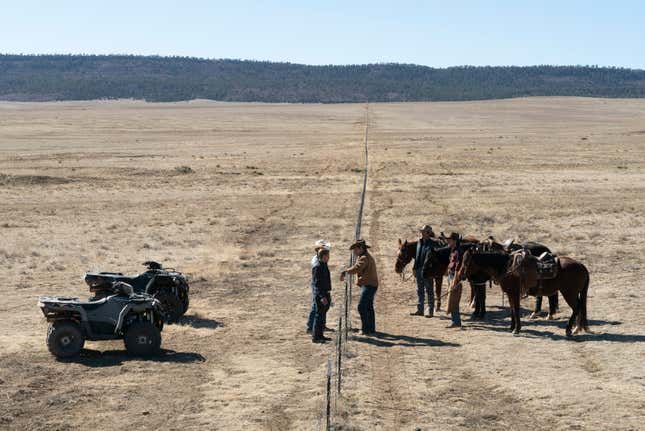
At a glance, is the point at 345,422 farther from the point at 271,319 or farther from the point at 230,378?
the point at 271,319

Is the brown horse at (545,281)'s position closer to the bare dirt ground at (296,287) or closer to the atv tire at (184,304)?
the bare dirt ground at (296,287)

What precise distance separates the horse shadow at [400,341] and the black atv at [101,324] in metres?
3.10

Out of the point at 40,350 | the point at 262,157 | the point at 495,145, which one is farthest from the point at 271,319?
the point at 495,145

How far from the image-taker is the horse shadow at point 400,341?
13461mm

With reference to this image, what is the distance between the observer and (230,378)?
1174cm

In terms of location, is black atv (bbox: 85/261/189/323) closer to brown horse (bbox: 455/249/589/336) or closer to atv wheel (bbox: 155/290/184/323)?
atv wheel (bbox: 155/290/184/323)

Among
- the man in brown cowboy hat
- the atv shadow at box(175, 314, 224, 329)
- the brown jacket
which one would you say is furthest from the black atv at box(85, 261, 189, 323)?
the brown jacket

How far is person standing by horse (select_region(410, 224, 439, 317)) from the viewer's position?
50.6 feet

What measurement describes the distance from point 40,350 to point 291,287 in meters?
6.23

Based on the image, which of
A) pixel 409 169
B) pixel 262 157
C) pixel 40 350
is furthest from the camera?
pixel 262 157

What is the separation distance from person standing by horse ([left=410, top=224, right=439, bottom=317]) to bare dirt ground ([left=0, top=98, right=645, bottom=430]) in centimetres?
34

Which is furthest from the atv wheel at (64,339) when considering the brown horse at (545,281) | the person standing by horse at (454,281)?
the brown horse at (545,281)

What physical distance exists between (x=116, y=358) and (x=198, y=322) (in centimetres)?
254

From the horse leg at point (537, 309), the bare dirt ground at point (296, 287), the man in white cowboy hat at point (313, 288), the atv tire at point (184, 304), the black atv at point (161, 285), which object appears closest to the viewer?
the bare dirt ground at point (296, 287)
